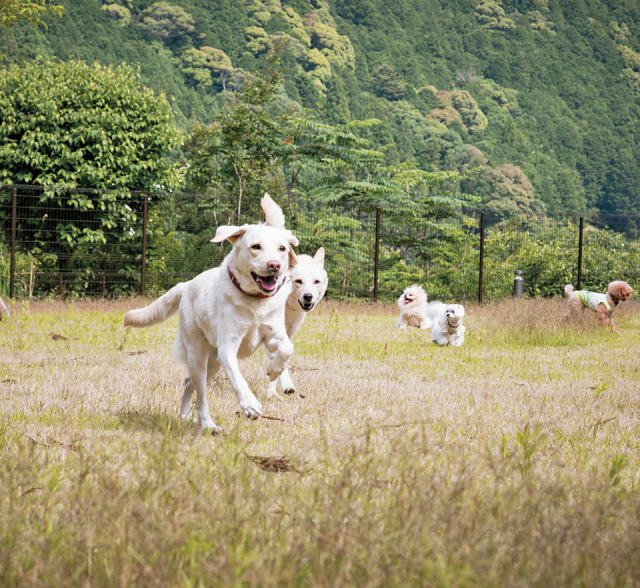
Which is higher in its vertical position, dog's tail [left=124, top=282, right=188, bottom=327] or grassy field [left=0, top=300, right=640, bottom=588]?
dog's tail [left=124, top=282, right=188, bottom=327]

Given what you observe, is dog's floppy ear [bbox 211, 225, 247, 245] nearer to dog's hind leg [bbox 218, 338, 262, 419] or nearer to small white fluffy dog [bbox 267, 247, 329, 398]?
dog's hind leg [bbox 218, 338, 262, 419]

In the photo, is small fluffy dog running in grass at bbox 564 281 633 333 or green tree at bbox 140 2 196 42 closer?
small fluffy dog running in grass at bbox 564 281 633 333

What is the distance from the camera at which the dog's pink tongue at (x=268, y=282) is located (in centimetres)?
470

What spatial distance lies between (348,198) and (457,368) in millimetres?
16454

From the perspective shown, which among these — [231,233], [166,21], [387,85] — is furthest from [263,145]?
[387,85]

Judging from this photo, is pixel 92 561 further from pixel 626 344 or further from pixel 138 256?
pixel 138 256

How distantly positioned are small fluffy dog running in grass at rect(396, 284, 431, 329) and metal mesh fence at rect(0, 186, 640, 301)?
17.1 ft

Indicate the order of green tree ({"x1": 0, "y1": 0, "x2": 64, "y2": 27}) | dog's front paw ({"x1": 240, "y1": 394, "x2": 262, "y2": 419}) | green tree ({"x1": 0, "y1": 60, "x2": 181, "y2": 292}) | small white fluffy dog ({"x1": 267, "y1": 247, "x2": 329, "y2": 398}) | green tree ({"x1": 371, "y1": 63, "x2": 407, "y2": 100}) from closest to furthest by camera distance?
1. dog's front paw ({"x1": 240, "y1": 394, "x2": 262, "y2": 419})
2. small white fluffy dog ({"x1": 267, "y1": 247, "x2": 329, "y2": 398})
3. green tree ({"x1": 0, "y1": 0, "x2": 64, "y2": 27})
4. green tree ({"x1": 0, "y1": 60, "x2": 181, "y2": 292})
5. green tree ({"x1": 371, "y1": 63, "x2": 407, "y2": 100})

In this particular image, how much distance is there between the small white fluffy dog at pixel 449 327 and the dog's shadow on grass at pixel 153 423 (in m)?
6.55

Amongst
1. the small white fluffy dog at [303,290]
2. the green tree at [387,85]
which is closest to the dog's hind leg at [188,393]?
the small white fluffy dog at [303,290]

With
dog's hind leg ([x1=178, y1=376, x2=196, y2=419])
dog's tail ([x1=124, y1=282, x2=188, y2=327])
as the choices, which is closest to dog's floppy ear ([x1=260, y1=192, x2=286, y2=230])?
dog's tail ([x1=124, y1=282, x2=188, y2=327])

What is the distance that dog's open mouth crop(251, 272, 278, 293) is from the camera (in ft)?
15.4

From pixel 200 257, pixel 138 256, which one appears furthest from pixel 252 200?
pixel 138 256

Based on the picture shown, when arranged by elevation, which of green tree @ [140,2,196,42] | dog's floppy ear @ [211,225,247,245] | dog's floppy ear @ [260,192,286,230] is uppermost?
Answer: green tree @ [140,2,196,42]
